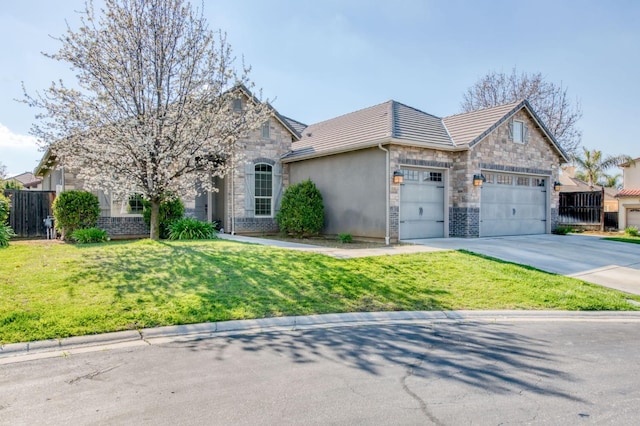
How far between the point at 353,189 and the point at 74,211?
9.08 m

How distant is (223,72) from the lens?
12438 millimetres

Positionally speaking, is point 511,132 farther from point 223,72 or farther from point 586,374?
point 586,374

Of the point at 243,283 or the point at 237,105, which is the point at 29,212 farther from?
the point at 243,283

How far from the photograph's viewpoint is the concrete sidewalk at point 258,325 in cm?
497

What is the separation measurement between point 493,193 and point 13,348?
1560cm

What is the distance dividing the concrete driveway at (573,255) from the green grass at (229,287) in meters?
0.95

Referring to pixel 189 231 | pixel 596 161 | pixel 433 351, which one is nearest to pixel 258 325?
pixel 433 351

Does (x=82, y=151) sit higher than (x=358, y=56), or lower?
lower

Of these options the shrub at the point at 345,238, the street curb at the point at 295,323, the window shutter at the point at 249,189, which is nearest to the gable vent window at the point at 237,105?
the window shutter at the point at 249,189

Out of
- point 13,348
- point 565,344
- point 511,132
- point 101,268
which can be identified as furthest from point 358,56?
point 13,348

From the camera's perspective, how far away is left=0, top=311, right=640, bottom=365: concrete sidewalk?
16.3 ft

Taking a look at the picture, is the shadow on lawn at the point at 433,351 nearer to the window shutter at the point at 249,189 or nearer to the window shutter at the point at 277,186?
the window shutter at the point at 249,189

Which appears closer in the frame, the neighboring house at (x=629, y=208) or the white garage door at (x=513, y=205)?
the white garage door at (x=513, y=205)

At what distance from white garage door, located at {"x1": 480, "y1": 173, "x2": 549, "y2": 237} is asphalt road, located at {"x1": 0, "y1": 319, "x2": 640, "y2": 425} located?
11028 millimetres
